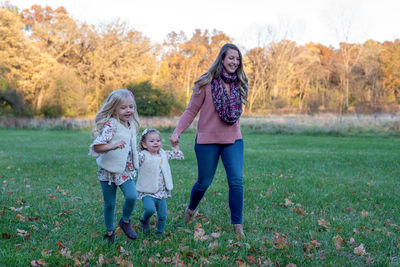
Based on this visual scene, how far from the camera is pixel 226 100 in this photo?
454 centimetres

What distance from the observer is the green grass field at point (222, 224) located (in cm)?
381

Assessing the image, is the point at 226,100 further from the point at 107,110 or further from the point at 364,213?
the point at 364,213

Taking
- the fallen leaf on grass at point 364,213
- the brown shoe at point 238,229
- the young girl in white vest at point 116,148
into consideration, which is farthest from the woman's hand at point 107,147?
the fallen leaf on grass at point 364,213

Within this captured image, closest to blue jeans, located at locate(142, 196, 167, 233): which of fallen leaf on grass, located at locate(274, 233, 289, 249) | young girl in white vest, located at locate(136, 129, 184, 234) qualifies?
young girl in white vest, located at locate(136, 129, 184, 234)

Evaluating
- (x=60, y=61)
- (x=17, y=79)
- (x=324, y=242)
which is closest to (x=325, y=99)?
(x=60, y=61)

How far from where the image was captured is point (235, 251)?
3.93 meters

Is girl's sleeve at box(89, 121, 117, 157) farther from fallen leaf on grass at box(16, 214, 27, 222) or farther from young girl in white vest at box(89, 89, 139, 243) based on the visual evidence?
fallen leaf on grass at box(16, 214, 27, 222)

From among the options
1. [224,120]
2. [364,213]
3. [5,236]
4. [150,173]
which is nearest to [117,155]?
[150,173]

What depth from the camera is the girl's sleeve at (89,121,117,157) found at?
12.6ft

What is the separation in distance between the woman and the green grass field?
61cm

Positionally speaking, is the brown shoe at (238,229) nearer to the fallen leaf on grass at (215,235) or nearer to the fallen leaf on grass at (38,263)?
the fallen leaf on grass at (215,235)

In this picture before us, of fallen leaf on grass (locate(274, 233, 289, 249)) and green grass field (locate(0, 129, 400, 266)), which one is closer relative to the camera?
green grass field (locate(0, 129, 400, 266))

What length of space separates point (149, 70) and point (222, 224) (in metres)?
45.2

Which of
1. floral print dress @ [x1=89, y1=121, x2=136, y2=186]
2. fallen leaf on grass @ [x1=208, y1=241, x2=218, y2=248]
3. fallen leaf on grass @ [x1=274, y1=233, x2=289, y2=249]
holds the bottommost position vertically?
fallen leaf on grass @ [x1=274, y1=233, x2=289, y2=249]
